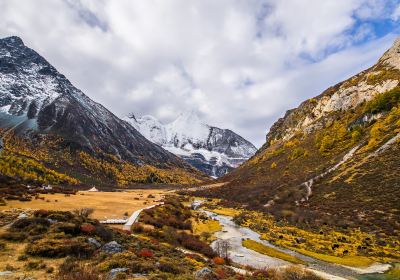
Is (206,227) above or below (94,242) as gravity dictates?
above

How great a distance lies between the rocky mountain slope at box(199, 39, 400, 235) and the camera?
2165 inches

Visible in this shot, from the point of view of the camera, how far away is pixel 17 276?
1520 centimetres

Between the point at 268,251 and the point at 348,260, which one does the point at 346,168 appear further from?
the point at 268,251

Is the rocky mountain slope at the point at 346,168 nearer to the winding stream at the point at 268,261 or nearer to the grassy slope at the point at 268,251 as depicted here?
the winding stream at the point at 268,261

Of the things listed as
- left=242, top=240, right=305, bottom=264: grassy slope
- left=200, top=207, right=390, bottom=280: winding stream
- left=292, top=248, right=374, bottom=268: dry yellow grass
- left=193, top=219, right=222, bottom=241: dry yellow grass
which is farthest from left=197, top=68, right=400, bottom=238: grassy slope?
left=242, top=240, right=305, bottom=264: grassy slope

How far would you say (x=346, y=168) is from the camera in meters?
76.7

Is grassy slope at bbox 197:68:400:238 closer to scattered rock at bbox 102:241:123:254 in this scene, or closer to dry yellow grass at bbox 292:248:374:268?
dry yellow grass at bbox 292:248:374:268

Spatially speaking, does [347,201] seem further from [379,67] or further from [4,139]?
[4,139]

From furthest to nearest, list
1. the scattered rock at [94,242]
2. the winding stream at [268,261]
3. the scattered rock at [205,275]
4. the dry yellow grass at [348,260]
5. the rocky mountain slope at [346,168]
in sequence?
the rocky mountain slope at [346,168] < the dry yellow grass at [348,260] < the winding stream at [268,261] < the scattered rock at [94,242] < the scattered rock at [205,275]


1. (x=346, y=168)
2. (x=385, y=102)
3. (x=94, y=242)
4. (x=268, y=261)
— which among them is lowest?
(x=268, y=261)

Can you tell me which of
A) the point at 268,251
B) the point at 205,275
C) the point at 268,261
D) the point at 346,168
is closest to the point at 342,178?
the point at 346,168

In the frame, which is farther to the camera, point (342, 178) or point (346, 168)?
point (346, 168)

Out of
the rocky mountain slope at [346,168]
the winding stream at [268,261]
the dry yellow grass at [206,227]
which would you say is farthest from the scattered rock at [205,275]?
the rocky mountain slope at [346,168]

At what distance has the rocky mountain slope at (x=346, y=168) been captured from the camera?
55.0m
